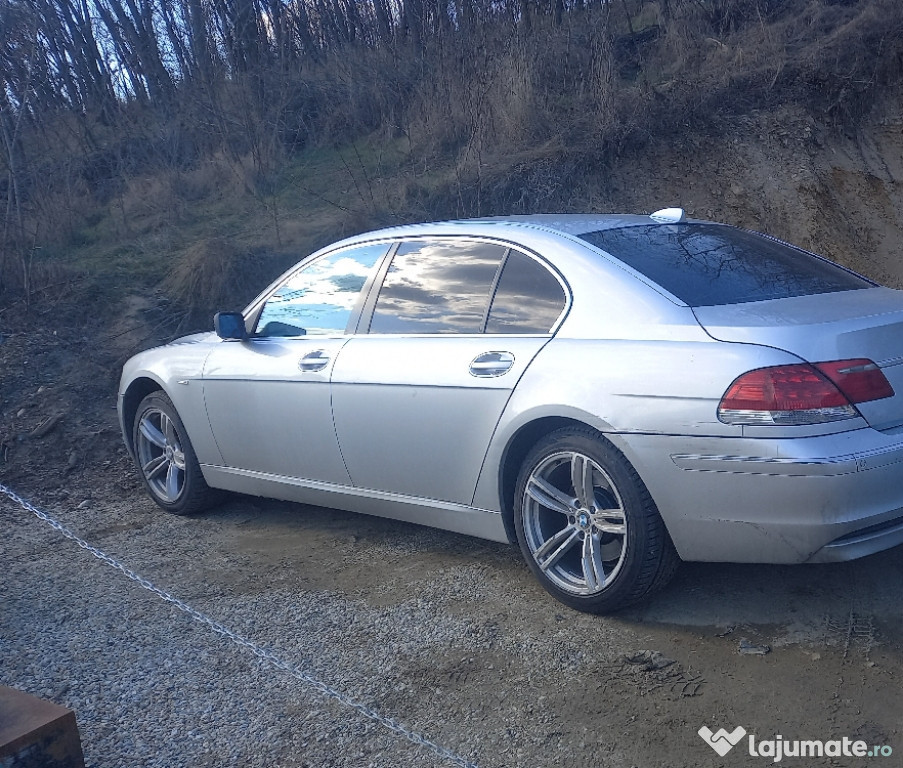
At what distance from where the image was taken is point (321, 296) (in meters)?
5.41

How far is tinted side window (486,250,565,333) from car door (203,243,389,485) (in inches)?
36.7

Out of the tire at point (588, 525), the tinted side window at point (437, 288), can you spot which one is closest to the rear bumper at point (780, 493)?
the tire at point (588, 525)

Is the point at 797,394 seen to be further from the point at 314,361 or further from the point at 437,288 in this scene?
the point at 314,361

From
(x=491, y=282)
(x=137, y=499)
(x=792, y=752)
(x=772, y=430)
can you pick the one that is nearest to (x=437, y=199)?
(x=137, y=499)

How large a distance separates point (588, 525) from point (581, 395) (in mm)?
533

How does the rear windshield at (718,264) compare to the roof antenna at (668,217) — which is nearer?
the rear windshield at (718,264)

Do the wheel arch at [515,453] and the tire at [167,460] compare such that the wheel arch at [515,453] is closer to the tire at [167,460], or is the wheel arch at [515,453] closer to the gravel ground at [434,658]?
the gravel ground at [434,658]

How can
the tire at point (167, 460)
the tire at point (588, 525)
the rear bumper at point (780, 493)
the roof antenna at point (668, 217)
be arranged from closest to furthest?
A: the rear bumper at point (780, 493) → the tire at point (588, 525) → the roof antenna at point (668, 217) → the tire at point (167, 460)

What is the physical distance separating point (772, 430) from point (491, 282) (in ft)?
5.15

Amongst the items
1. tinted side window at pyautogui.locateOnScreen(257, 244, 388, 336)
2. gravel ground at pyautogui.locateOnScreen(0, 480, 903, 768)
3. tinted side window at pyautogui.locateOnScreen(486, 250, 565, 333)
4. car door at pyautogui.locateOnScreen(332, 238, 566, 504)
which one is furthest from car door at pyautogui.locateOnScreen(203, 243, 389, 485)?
tinted side window at pyautogui.locateOnScreen(486, 250, 565, 333)

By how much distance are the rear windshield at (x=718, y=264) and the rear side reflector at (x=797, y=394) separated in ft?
1.72

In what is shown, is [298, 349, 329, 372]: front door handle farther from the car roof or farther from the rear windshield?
the rear windshield

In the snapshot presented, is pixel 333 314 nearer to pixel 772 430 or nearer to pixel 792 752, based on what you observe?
pixel 772 430

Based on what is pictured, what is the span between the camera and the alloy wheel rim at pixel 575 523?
3961 mm
